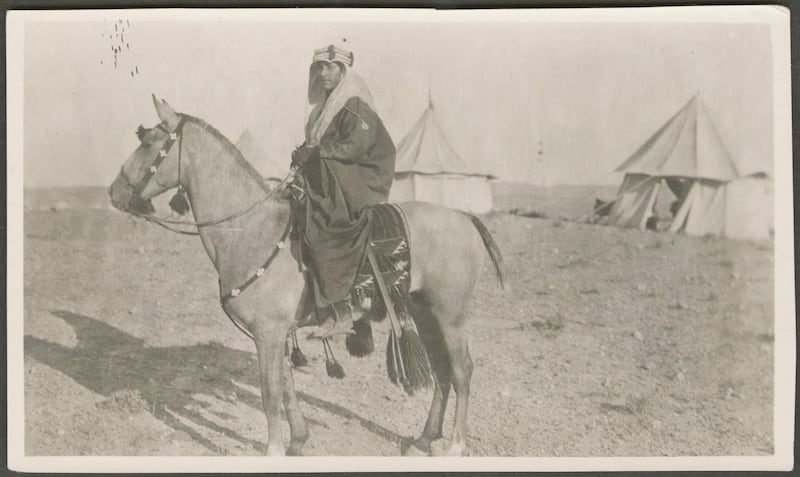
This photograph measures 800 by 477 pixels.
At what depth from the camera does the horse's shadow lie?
433 cm

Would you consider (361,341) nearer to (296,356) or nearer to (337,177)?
(296,356)

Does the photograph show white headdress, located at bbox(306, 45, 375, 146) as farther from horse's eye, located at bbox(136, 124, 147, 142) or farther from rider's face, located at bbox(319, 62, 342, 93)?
horse's eye, located at bbox(136, 124, 147, 142)

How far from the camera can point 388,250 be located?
4.12 m

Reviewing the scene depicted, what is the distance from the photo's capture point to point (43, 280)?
438 cm

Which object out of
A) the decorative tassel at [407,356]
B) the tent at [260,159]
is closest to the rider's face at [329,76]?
the tent at [260,159]

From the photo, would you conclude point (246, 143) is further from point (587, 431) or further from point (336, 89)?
point (587, 431)

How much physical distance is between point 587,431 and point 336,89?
2268 mm

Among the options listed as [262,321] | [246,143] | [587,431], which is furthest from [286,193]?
[587,431]

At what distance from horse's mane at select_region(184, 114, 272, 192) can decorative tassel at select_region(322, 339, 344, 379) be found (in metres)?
0.89

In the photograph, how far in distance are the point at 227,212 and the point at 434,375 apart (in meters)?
1.37

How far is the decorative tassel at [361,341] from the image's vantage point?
4.27 meters

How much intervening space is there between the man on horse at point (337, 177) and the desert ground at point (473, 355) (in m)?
0.42

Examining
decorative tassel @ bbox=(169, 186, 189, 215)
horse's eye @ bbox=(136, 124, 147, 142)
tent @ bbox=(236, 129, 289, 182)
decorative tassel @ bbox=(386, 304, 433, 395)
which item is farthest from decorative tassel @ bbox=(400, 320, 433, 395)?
horse's eye @ bbox=(136, 124, 147, 142)

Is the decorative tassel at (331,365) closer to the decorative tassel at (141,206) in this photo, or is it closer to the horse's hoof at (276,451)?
the horse's hoof at (276,451)
